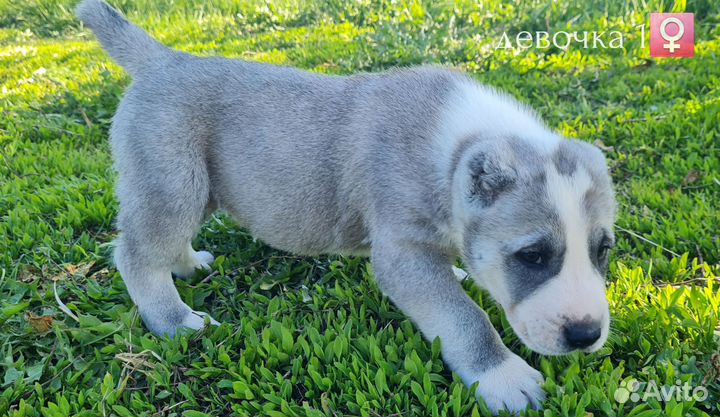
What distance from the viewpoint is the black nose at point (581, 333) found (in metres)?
2.78

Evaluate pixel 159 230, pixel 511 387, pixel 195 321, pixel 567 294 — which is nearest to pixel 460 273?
pixel 511 387

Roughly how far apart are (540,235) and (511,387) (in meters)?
0.74

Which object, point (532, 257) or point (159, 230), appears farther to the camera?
point (159, 230)

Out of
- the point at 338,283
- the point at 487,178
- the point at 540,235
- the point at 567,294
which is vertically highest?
the point at 487,178

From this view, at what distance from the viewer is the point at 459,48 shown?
25.6 feet

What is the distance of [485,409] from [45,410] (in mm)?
2146

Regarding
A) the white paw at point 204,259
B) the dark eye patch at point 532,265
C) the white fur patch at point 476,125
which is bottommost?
the white paw at point 204,259

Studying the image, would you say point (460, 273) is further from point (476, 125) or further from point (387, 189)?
point (476, 125)

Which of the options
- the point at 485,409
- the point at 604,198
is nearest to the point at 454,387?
the point at 485,409

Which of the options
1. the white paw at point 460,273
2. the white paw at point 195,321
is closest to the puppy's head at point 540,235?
Result: the white paw at point 460,273

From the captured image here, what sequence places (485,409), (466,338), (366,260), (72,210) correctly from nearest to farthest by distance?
(485,409)
(466,338)
(366,260)
(72,210)

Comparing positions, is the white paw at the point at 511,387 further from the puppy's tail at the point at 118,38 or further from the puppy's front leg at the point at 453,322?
the puppy's tail at the point at 118,38

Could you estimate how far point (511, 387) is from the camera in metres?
3.03

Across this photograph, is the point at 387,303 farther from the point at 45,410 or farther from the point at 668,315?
the point at 45,410
